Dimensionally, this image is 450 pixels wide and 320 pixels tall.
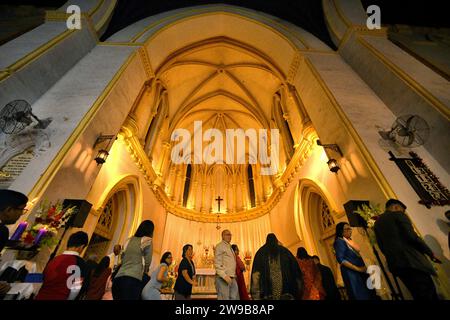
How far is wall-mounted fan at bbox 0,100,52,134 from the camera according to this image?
3379 mm

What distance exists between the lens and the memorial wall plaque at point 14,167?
3.08 m

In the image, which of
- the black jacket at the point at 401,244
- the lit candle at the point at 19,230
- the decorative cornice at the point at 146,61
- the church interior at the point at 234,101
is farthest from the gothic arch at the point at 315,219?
the decorative cornice at the point at 146,61

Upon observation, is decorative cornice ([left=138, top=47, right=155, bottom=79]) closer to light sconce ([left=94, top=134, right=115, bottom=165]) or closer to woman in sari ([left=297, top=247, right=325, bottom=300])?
light sconce ([left=94, top=134, right=115, bottom=165])

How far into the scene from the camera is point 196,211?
12008 mm

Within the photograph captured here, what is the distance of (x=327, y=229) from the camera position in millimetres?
6297

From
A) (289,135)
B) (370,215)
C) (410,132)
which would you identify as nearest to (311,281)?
(370,215)

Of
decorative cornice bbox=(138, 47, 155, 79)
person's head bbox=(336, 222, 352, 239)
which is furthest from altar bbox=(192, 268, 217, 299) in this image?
decorative cornice bbox=(138, 47, 155, 79)

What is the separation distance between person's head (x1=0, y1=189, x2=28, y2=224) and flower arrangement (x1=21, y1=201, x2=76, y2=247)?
33.5 inches

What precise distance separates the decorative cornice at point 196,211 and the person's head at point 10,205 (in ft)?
14.7

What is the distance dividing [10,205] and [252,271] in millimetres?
2896

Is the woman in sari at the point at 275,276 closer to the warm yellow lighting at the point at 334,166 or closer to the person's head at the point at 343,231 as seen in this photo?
the person's head at the point at 343,231

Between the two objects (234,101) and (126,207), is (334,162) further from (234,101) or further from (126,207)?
(234,101)

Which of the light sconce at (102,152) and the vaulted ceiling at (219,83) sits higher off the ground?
the vaulted ceiling at (219,83)
